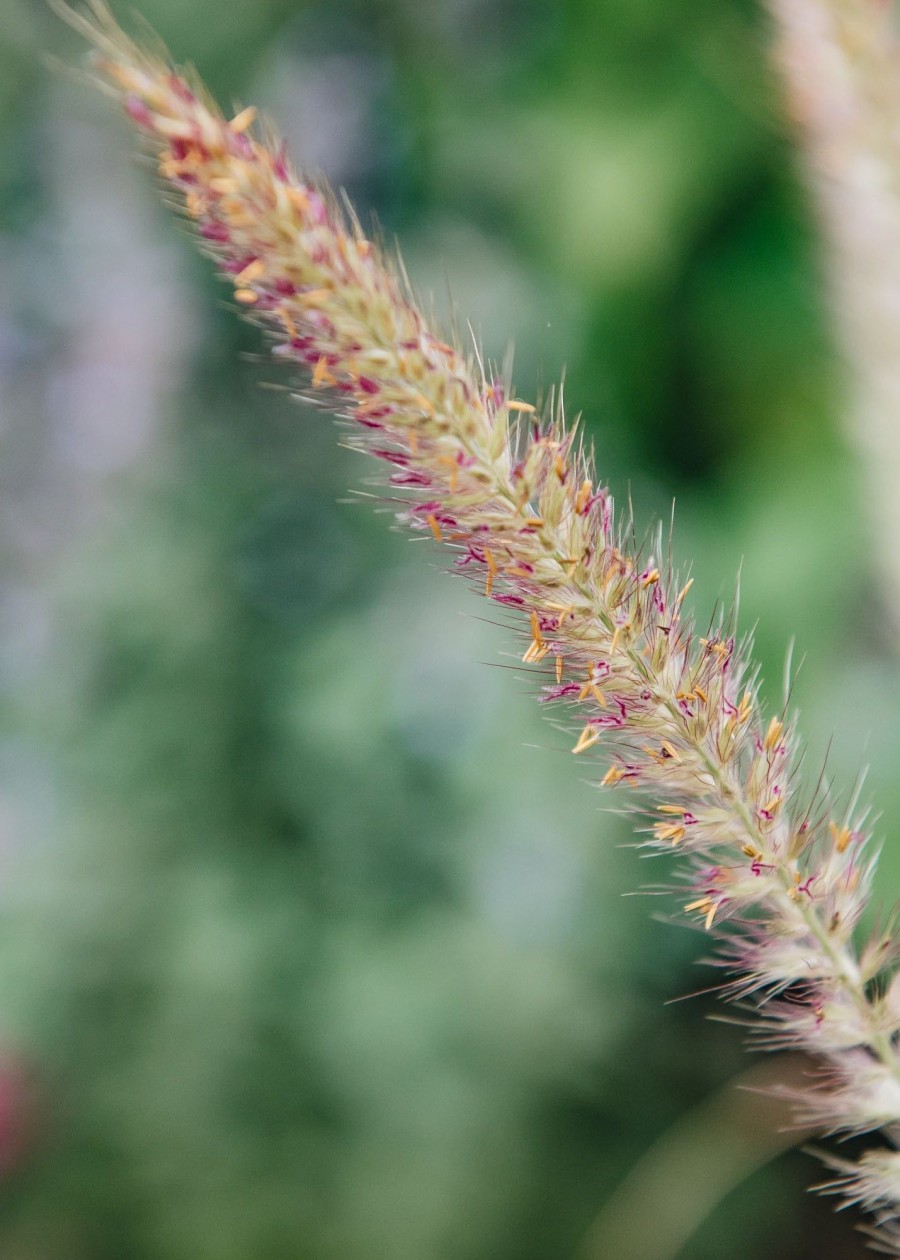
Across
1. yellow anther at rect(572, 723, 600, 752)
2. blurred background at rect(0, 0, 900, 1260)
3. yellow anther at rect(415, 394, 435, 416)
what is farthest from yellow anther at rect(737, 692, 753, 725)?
blurred background at rect(0, 0, 900, 1260)

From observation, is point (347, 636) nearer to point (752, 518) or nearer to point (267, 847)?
point (267, 847)

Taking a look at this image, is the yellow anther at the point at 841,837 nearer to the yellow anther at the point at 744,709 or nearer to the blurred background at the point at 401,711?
the yellow anther at the point at 744,709

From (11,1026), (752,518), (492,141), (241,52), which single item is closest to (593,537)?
(752,518)

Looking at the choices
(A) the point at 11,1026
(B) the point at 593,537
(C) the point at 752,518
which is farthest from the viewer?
(C) the point at 752,518

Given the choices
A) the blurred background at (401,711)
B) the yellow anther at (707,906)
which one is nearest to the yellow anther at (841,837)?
the yellow anther at (707,906)

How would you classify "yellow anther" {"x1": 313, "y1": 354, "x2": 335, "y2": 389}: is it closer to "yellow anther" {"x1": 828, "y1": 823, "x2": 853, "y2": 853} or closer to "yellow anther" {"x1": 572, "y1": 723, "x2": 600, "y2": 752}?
"yellow anther" {"x1": 572, "y1": 723, "x2": 600, "y2": 752}

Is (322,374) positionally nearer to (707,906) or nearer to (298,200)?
(298,200)
